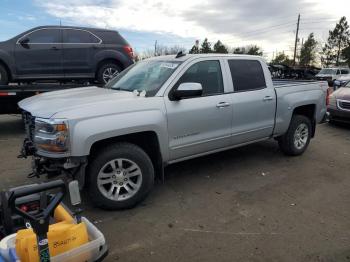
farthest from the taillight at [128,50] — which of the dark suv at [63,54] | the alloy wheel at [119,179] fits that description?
the alloy wheel at [119,179]

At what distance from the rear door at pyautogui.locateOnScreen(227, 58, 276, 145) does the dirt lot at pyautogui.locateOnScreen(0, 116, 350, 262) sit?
0.66m

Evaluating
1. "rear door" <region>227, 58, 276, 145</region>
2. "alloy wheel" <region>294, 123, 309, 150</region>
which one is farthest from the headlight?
"alloy wheel" <region>294, 123, 309, 150</region>

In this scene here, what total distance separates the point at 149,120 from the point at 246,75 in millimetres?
2063

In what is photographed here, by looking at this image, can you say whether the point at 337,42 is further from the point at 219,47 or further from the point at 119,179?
the point at 119,179

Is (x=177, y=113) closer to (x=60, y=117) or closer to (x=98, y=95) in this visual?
(x=98, y=95)

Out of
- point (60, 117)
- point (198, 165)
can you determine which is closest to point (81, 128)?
point (60, 117)

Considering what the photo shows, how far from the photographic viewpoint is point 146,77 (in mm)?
5035

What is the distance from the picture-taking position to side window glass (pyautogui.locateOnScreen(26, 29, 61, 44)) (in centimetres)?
856

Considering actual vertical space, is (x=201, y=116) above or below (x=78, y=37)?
below

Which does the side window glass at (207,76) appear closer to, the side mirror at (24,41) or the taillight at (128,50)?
the taillight at (128,50)

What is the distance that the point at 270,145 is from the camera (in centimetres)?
739

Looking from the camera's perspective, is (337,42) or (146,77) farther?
(337,42)

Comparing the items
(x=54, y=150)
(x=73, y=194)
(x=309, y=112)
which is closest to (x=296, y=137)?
(x=309, y=112)

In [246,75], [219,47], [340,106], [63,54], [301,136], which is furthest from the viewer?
[219,47]
